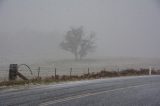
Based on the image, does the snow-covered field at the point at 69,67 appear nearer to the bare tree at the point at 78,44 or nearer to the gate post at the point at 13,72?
the gate post at the point at 13,72

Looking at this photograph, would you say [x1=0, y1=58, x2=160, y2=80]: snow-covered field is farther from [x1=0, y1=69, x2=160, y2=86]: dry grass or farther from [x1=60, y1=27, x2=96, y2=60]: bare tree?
[x1=60, y1=27, x2=96, y2=60]: bare tree

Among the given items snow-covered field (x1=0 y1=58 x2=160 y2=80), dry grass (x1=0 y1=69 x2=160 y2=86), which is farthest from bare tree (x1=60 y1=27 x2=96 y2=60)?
dry grass (x1=0 y1=69 x2=160 y2=86)

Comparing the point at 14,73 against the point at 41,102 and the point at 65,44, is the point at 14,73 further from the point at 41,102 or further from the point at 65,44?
the point at 65,44

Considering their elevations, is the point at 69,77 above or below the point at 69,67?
below

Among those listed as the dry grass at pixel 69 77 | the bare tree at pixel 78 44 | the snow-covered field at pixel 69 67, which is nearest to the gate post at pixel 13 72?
the dry grass at pixel 69 77

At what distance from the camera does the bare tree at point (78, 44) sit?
4520 inches

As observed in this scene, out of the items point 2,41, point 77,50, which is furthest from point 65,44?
point 2,41

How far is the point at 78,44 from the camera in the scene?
119m

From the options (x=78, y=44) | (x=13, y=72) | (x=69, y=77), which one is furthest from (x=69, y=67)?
(x=78, y=44)

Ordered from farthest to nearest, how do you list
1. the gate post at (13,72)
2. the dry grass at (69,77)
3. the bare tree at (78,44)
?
the bare tree at (78,44), the gate post at (13,72), the dry grass at (69,77)

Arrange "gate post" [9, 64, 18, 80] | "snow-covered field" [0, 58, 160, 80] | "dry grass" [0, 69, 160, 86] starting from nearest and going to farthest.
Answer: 1. "dry grass" [0, 69, 160, 86]
2. "gate post" [9, 64, 18, 80]
3. "snow-covered field" [0, 58, 160, 80]

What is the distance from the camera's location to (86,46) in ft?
379

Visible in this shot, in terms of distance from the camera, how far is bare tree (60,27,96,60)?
11480 centimetres

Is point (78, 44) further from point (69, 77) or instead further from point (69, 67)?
point (69, 77)
